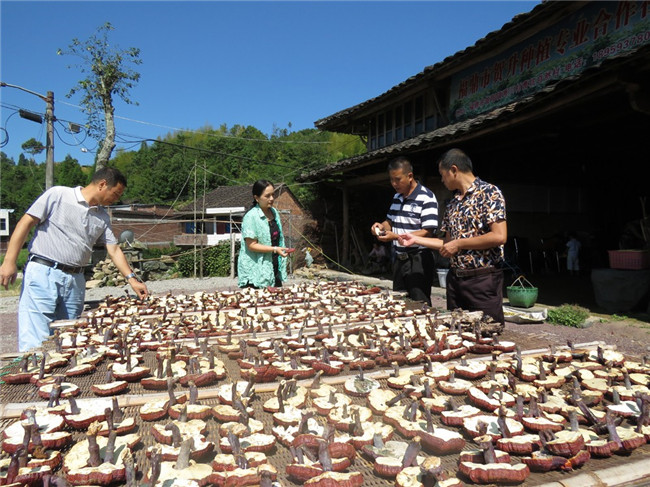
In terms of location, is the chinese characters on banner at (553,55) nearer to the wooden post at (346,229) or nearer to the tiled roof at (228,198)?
the wooden post at (346,229)

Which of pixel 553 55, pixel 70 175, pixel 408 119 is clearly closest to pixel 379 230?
pixel 553 55

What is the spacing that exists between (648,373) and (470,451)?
1.13m

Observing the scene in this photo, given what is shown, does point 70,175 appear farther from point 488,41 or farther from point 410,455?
point 410,455

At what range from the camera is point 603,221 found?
12406 mm

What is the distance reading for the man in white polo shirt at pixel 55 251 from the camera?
112 inches

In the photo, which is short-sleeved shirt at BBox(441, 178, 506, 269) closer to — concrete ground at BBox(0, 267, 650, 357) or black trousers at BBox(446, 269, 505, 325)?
black trousers at BBox(446, 269, 505, 325)

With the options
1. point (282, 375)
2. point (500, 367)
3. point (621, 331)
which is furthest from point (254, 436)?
point (621, 331)

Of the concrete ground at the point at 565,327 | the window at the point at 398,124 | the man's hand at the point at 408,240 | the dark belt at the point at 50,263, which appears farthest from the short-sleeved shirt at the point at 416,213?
A: the window at the point at 398,124

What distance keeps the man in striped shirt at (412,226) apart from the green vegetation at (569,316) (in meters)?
3.83

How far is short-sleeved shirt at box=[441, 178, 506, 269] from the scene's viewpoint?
106 inches

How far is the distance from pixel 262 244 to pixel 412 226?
1.37 metres

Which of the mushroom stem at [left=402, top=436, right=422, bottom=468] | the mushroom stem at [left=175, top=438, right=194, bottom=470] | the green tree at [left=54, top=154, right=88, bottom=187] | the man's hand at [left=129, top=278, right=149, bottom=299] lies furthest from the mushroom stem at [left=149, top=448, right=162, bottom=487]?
the green tree at [left=54, top=154, right=88, bottom=187]

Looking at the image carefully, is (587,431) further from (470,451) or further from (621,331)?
(621,331)

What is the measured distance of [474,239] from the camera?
8.75 feet
